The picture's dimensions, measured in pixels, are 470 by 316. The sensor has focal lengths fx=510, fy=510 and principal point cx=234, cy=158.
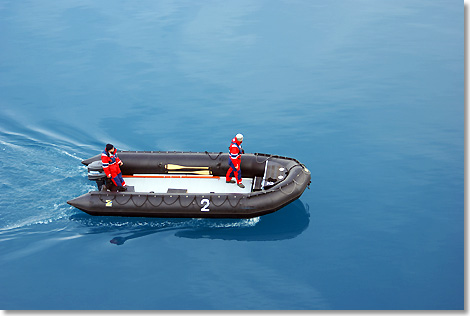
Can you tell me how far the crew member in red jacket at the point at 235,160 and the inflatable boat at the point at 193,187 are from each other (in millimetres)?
159

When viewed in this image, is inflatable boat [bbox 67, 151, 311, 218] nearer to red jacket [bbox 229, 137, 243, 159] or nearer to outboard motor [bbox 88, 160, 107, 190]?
outboard motor [bbox 88, 160, 107, 190]

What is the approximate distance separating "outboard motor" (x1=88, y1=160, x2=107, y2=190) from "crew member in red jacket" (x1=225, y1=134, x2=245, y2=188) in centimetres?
269

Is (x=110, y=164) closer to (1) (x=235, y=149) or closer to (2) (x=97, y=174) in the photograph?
(2) (x=97, y=174)

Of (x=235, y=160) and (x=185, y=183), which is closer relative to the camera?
(x=235, y=160)

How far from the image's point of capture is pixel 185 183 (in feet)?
37.9

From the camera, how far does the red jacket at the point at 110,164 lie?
10531mm

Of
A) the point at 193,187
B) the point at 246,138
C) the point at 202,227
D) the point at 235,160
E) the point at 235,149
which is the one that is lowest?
the point at 202,227

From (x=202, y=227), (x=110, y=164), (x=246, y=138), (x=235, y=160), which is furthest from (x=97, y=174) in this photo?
(x=246, y=138)

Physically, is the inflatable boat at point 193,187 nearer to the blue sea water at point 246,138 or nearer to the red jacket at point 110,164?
the red jacket at point 110,164

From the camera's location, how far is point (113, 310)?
8.52 meters

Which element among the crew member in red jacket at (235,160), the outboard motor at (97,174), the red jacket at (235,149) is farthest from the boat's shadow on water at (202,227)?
the red jacket at (235,149)

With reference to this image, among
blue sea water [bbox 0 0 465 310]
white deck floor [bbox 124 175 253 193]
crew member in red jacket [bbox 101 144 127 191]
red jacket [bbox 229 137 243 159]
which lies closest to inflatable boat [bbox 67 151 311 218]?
white deck floor [bbox 124 175 253 193]

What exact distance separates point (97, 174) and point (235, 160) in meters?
2.94

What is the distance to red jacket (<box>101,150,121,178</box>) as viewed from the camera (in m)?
10.5
